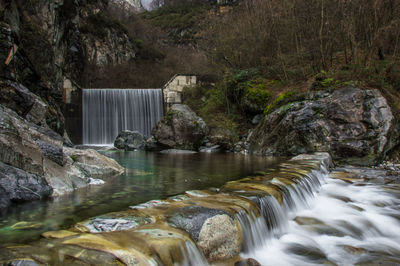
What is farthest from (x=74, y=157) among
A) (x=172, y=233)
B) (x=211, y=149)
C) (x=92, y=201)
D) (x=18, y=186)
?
(x=211, y=149)

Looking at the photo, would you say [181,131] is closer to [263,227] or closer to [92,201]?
[92,201]

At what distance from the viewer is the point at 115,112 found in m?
18.7

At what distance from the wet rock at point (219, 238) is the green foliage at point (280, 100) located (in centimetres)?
811

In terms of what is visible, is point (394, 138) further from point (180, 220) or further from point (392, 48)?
point (180, 220)

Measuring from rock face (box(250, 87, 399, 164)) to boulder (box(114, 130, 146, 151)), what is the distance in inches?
269

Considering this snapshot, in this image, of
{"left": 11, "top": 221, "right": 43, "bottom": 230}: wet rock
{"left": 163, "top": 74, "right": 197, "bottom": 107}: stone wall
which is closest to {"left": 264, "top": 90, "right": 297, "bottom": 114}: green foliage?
{"left": 11, "top": 221, "right": 43, "bottom": 230}: wet rock

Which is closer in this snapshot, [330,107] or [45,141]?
[45,141]

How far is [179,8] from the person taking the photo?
4372cm

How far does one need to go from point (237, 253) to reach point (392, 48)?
32.0 feet

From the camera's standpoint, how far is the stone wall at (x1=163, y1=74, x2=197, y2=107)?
63.3 ft

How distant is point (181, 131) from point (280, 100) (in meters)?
4.77

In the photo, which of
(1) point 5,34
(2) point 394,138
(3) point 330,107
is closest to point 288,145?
(3) point 330,107

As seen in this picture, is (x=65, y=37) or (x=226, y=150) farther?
(x=65, y=37)

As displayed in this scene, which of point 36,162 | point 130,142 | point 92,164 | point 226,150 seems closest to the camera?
point 36,162
